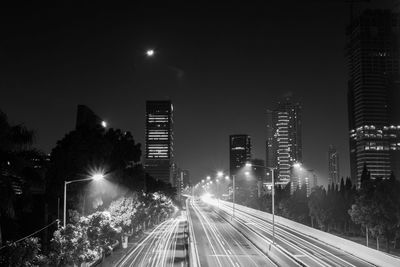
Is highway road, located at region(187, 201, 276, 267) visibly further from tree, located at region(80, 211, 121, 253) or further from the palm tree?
the palm tree

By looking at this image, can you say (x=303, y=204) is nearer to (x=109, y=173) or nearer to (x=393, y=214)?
(x=393, y=214)

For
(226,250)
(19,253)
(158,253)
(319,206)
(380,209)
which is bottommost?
(158,253)

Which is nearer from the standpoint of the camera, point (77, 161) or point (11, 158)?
point (11, 158)

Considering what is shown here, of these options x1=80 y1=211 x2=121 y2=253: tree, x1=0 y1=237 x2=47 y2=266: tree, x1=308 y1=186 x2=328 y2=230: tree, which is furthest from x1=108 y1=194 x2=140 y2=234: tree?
x1=308 y1=186 x2=328 y2=230: tree

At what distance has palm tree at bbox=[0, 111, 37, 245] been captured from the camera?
83.5 ft

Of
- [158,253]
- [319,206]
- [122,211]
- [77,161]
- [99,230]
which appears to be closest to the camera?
[99,230]

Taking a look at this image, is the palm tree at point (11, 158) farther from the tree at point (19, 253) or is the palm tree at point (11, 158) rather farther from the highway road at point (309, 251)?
the highway road at point (309, 251)

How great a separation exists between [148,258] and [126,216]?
37.5 ft

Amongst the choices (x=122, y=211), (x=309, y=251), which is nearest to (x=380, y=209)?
(x=309, y=251)

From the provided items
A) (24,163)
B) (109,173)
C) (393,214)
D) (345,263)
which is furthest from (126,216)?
(24,163)

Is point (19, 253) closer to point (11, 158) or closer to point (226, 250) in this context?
point (11, 158)

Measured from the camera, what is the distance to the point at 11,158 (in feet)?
86.5

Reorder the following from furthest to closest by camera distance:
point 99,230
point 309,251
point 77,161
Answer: point 309,251 < point 77,161 < point 99,230

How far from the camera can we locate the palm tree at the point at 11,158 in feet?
83.5
